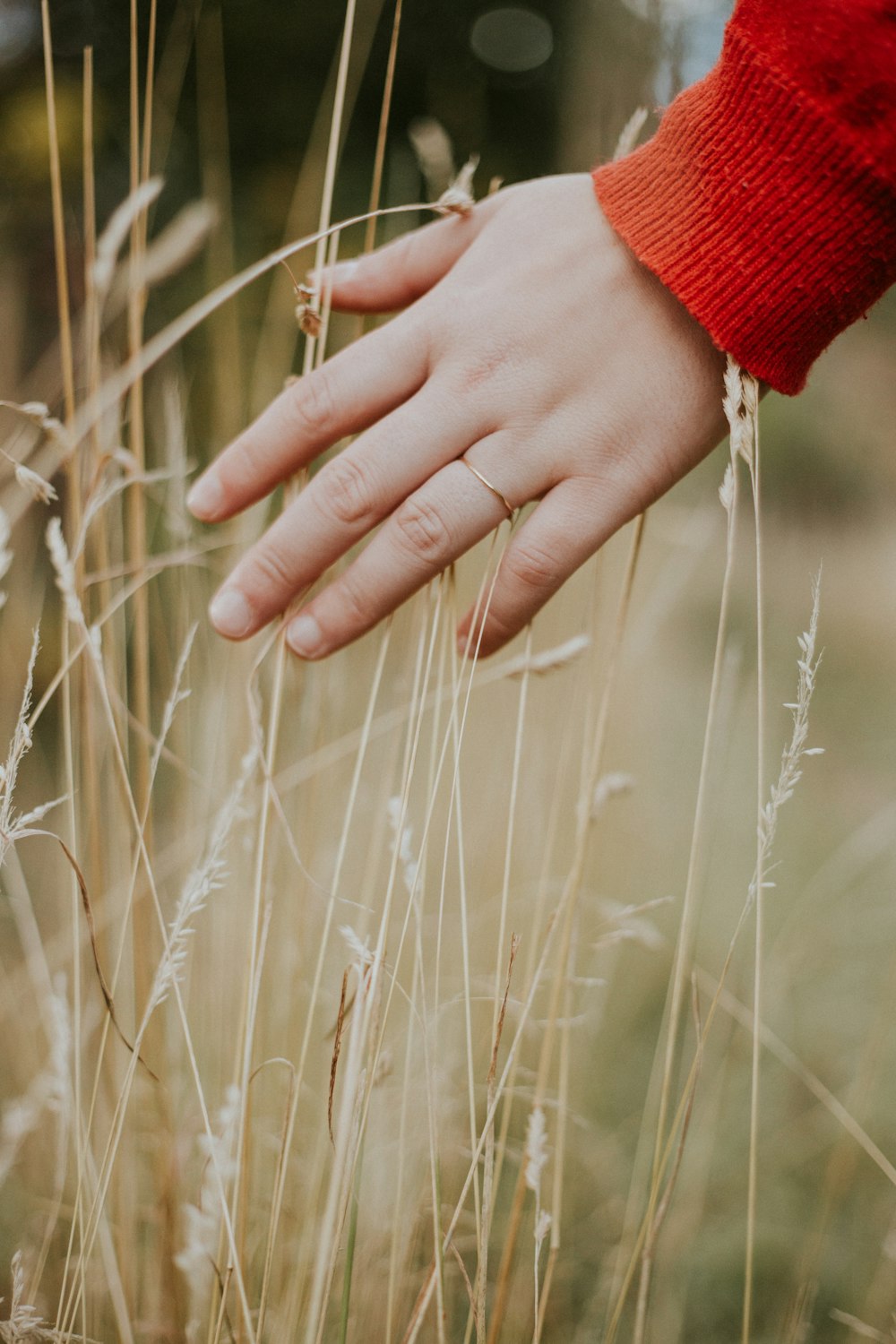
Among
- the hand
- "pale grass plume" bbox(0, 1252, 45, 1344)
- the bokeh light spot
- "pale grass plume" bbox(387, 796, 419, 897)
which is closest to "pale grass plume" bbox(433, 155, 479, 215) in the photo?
the hand

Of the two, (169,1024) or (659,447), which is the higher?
(659,447)

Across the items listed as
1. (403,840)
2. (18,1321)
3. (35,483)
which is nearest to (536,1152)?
(403,840)

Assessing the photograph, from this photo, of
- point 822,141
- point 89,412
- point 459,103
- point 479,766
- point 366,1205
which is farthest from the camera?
point 459,103

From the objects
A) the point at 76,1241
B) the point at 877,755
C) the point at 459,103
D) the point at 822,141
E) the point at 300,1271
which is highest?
the point at 459,103

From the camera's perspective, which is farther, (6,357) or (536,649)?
(536,649)

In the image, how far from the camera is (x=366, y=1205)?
0.94m

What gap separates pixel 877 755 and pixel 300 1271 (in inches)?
81.4

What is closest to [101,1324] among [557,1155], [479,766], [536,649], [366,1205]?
[366,1205]

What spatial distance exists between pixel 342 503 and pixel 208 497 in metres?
0.15

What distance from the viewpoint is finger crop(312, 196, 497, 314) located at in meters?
0.84

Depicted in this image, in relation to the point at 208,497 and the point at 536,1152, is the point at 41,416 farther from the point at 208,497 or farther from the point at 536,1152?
the point at 536,1152

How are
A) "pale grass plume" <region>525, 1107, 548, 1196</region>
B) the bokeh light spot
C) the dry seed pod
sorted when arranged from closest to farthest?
"pale grass plume" <region>525, 1107, 548, 1196</region> < the dry seed pod < the bokeh light spot

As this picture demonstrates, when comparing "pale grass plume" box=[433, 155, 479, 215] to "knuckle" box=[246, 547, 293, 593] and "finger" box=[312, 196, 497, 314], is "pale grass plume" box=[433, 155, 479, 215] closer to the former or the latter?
"finger" box=[312, 196, 497, 314]

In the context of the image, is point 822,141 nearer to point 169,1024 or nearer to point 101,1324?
point 169,1024
